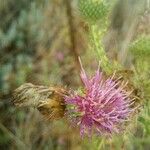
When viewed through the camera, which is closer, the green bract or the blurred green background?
the green bract

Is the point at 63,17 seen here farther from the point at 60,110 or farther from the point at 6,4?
the point at 60,110

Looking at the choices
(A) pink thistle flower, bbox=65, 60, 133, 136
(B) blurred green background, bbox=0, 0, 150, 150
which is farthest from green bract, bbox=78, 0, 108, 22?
(B) blurred green background, bbox=0, 0, 150, 150

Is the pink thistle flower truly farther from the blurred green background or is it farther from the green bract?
the blurred green background

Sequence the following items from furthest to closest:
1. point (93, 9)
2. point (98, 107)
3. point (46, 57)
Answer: point (46, 57)
point (93, 9)
point (98, 107)

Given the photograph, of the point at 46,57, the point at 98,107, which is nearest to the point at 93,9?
the point at 98,107

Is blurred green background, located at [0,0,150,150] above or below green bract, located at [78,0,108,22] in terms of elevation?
below

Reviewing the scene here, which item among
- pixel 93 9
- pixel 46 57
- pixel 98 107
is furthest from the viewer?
pixel 46 57

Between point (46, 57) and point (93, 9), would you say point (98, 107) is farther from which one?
point (46, 57)
